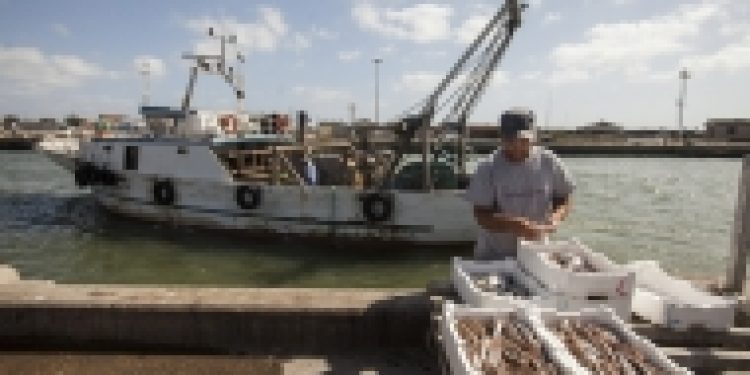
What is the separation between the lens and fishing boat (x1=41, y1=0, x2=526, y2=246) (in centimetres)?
1415

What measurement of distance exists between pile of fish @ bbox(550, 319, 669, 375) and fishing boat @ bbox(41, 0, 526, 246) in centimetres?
1049

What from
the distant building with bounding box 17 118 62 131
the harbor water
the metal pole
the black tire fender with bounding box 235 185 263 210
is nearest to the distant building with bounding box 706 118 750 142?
the harbor water

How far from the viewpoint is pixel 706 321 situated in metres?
3.50

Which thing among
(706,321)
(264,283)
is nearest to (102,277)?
(264,283)

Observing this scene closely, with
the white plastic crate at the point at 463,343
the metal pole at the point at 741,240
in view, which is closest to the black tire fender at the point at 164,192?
the metal pole at the point at 741,240

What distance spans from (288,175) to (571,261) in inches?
510

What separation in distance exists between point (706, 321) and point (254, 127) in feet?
55.1

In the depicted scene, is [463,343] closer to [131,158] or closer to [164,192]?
[164,192]

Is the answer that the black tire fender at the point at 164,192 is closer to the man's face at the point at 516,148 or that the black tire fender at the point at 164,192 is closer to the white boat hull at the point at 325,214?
the white boat hull at the point at 325,214

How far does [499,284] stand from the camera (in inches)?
147

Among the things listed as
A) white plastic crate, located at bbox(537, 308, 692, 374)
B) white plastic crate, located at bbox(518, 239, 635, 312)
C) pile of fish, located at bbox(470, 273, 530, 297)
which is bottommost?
white plastic crate, located at bbox(537, 308, 692, 374)

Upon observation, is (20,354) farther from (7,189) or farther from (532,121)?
(7,189)

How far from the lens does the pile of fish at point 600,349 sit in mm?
2666

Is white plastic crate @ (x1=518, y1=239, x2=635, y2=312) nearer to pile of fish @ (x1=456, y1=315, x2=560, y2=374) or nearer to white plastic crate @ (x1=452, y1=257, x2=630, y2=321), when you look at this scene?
white plastic crate @ (x1=452, y1=257, x2=630, y2=321)
